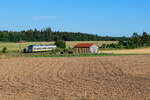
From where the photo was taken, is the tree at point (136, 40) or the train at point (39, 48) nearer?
the train at point (39, 48)

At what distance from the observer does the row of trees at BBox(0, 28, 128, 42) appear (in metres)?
122

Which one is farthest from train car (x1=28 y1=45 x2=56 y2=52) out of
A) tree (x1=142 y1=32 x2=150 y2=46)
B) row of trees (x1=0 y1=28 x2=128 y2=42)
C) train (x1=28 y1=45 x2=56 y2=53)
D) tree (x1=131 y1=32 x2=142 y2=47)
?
row of trees (x1=0 y1=28 x2=128 y2=42)

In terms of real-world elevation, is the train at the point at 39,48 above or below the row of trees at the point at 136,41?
below

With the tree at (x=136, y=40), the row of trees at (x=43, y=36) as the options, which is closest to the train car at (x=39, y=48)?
the tree at (x=136, y=40)

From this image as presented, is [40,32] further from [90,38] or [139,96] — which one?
[139,96]

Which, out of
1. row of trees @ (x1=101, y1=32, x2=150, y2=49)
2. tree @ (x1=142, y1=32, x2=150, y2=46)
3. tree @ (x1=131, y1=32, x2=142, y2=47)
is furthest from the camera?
tree @ (x1=142, y1=32, x2=150, y2=46)

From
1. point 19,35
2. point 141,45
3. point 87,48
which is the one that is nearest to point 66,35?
point 19,35

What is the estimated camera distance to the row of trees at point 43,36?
122 meters

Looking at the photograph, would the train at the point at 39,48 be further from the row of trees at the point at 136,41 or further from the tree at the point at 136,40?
the tree at the point at 136,40

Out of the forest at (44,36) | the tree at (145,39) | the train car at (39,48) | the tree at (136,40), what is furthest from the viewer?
the forest at (44,36)

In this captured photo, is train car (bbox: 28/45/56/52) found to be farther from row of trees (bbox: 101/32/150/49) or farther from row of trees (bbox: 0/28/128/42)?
row of trees (bbox: 0/28/128/42)

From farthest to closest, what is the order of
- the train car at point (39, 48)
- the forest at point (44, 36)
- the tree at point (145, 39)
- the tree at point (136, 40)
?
the forest at point (44, 36), the tree at point (145, 39), the tree at point (136, 40), the train car at point (39, 48)

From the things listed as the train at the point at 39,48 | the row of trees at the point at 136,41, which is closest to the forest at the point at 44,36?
the row of trees at the point at 136,41

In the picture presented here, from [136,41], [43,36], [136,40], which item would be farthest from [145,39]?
[43,36]
